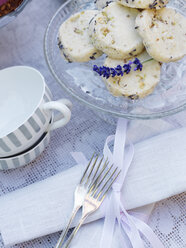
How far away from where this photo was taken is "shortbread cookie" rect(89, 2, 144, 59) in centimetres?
72

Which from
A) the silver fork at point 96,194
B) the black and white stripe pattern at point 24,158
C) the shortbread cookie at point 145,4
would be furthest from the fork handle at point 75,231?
the shortbread cookie at point 145,4

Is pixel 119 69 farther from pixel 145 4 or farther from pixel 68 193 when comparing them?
pixel 68 193

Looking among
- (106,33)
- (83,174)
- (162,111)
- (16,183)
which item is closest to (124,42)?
(106,33)

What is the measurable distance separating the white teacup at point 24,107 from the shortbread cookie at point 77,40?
91 millimetres

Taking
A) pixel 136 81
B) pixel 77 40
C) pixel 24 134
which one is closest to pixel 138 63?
pixel 136 81

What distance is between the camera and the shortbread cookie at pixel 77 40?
2.53 feet

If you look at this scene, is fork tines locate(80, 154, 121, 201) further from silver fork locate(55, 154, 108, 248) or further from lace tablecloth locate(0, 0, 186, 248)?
lace tablecloth locate(0, 0, 186, 248)

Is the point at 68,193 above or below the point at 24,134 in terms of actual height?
below

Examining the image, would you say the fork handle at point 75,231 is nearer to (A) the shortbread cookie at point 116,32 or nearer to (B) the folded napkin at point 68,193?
Result: (B) the folded napkin at point 68,193

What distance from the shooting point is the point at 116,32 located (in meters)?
0.73

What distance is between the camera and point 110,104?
761mm

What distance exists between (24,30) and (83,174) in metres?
0.56

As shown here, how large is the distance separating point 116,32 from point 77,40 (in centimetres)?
10

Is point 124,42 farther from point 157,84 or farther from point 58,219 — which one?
point 58,219
